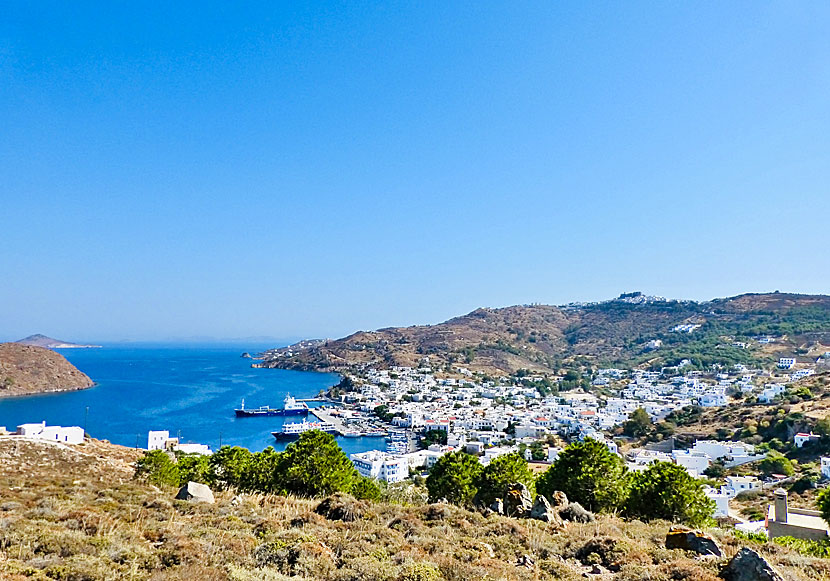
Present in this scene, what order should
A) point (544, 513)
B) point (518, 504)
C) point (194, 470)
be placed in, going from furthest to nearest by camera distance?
point (194, 470) → point (518, 504) → point (544, 513)

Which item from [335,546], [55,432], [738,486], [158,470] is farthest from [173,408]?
[335,546]

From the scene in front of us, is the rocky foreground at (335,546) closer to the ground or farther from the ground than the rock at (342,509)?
farther from the ground

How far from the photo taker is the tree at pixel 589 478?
1496 centimetres

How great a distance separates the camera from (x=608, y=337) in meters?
143

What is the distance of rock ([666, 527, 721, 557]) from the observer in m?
Result: 7.80

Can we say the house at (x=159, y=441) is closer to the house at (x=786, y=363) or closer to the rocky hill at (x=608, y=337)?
the rocky hill at (x=608, y=337)

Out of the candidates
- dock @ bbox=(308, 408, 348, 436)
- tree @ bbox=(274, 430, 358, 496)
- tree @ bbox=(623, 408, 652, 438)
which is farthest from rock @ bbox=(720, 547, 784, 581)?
dock @ bbox=(308, 408, 348, 436)

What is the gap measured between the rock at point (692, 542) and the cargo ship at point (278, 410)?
2815 inches

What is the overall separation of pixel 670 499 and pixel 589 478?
233cm

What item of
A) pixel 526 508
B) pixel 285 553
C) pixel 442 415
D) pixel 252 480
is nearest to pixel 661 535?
pixel 526 508

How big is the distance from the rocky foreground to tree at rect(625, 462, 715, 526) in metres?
3.41

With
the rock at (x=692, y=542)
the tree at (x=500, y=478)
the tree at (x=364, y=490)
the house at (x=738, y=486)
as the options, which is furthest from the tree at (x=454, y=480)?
the house at (x=738, y=486)

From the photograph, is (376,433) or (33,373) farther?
(33,373)

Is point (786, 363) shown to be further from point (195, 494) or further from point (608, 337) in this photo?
point (195, 494)
